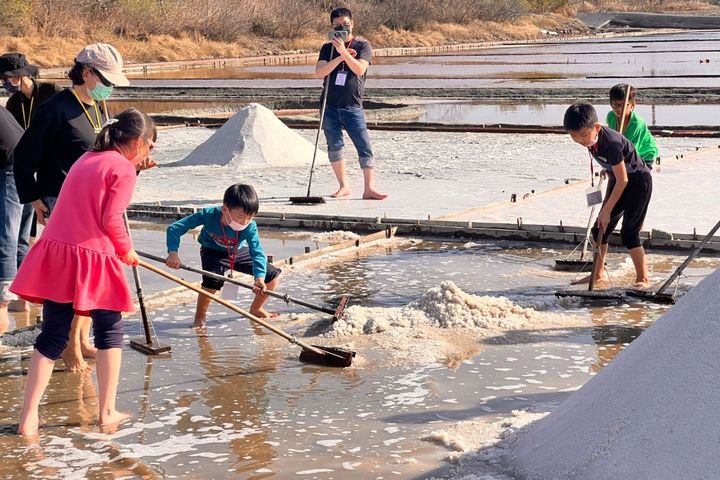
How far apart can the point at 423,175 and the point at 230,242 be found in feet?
→ 17.7

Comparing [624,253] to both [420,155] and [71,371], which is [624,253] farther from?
[420,155]

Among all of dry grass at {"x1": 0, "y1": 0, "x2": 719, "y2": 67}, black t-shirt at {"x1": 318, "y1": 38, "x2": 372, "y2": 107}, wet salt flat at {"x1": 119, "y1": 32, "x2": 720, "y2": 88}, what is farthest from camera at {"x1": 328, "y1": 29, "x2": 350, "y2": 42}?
dry grass at {"x1": 0, "y1": 0, "x2": 719, "y2": 67}

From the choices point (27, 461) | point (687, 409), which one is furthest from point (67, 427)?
point (687, 409)

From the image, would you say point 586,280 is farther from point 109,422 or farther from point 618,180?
point 109,422

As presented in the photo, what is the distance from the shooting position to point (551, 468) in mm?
3617

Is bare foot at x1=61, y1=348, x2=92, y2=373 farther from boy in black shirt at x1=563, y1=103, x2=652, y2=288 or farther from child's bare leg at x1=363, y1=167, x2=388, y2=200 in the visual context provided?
child's bare leg at x1=363, y1=167, x2=388, y2=200

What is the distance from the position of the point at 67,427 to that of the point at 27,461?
371mm

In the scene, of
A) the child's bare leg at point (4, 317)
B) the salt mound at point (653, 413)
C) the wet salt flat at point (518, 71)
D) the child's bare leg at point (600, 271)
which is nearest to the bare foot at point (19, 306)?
the child's bare leg at point (4, 317)

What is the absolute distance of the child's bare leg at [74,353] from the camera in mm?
5180

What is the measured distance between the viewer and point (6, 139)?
5.85 metres

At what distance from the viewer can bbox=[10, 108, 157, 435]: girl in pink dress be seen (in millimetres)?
4285

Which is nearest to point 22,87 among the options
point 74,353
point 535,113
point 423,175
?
point 74,353

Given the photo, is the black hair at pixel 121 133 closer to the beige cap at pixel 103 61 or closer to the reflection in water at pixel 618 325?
the beige cap at pixel 103 61

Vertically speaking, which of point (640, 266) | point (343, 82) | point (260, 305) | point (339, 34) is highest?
point (339, 34)
